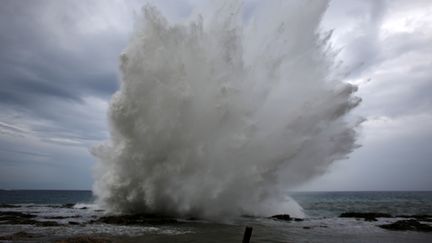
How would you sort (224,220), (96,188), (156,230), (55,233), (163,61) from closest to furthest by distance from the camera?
(55,233)
(156,230)
(163,61)
(224,220)
(96,188)

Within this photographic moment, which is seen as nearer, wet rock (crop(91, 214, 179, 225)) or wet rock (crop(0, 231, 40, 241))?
wet rock (crop(0, 231, 40, 241))

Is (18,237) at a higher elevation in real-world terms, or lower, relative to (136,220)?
lower

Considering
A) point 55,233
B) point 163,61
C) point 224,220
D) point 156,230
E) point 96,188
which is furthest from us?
point 96,188

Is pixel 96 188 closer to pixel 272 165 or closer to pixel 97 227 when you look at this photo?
pixel 97 227

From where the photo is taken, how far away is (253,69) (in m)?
28.6

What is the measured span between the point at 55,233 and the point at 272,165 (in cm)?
1700

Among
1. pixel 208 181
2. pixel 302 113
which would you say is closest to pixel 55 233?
pixel 208 181

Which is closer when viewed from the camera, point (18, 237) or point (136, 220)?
point (18, 237)

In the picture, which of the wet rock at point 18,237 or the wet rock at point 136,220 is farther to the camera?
the wet rock at point 136,220

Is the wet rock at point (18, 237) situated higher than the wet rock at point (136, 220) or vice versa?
the wet rock at point (136, 220)

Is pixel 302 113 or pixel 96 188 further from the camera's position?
pixel 96 188

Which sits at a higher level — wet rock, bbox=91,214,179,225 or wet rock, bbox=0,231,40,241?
wet rock, bbox=91,214,179,225

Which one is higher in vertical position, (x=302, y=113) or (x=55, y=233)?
(x=302, y=113)

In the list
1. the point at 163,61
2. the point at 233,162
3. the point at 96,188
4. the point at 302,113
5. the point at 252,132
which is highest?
the point at 163,61
